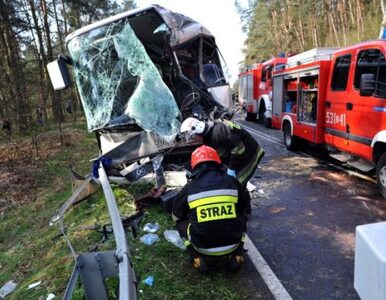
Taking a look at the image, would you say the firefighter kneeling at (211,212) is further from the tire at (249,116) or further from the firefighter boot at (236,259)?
the tire at (249,116)

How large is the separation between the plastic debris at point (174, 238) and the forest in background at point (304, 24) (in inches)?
1030

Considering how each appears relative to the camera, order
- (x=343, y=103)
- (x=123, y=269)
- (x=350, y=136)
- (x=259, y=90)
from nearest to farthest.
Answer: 1. (x=123, y=269)
2. (x=350, y=136)
3. (x=343, y=103)
4. (x=259, y=90)

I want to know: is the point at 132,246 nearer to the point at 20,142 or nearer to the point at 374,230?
the point at 374,230

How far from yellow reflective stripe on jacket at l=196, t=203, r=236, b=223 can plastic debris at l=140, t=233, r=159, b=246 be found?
1.25 meters

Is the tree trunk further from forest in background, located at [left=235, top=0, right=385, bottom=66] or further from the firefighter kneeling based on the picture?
forest in background, located at [left=235, top=0, right=385, bottom=66]

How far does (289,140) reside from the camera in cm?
953

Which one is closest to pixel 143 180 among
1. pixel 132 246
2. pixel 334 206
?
pixel 132 246

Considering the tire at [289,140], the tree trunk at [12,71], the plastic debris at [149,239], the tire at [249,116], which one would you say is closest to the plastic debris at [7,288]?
the plastic debris at [149,239]

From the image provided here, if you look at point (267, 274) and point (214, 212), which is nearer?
point (214, 212)

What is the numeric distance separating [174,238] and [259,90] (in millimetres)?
12988

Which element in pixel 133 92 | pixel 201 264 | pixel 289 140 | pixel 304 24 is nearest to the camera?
pixel 201 264

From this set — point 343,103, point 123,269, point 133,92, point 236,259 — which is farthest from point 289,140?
point 123,269

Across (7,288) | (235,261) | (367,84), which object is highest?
(367,84)

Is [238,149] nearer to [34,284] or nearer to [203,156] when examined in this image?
[203,156]
